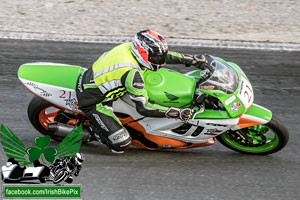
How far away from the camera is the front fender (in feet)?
19.2

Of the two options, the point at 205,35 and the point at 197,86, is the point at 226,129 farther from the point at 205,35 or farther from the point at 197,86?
the point at 205,35

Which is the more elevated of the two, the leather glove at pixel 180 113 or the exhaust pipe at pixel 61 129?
the leather glove at pixel 180 113

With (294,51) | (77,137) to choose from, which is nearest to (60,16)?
(294,51)

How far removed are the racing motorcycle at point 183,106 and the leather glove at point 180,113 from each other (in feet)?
0.52

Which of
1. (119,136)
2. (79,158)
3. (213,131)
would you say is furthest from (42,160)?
(213,131)

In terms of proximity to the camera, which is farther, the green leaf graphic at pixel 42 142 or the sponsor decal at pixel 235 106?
the green leaf graphic at pixel 42 142

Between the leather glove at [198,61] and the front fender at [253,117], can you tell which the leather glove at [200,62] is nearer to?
the leather glove at [198,61]

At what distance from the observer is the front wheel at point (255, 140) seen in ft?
20.0

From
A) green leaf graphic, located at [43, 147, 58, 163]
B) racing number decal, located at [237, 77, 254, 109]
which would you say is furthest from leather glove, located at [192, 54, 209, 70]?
green leaf graphic, located at [43, 147, 58, 163]

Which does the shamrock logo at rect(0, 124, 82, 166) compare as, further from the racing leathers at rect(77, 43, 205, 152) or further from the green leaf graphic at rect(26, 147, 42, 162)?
the racing leathers at rect(77, 43, 205, 152)

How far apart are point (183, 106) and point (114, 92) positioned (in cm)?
79

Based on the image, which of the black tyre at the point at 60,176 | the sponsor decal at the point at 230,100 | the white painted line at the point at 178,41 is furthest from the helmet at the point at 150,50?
Answer: the white painted line at the point at 178,41

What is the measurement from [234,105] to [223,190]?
91 centimetres

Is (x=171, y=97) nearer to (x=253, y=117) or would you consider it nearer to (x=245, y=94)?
(x=245, y=94)
